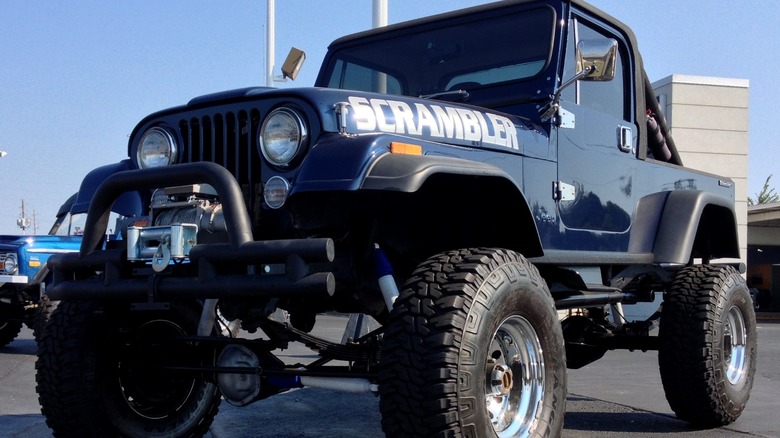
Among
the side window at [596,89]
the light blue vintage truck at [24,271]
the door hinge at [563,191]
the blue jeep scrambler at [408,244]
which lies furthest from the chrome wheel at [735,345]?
the light blue vintage truck at [24,271]

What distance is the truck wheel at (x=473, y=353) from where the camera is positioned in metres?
3.29

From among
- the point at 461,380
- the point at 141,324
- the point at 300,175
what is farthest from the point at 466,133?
the point at 141,324

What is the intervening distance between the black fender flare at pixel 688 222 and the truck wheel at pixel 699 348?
214 mm

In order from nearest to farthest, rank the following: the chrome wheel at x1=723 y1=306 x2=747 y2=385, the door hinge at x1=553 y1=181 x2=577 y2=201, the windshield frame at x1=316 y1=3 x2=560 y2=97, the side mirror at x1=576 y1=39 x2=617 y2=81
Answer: the side mirror at x1=576 y1=39 x2=617 y2=81 → the door hinge at x1=553 y1=181 x2=577 y2=201 → the windshield frame at x1=316 y1=3 x2=560 y2=97 → the chrome wheel at x1=723 y1=306 x2=747 y2=385

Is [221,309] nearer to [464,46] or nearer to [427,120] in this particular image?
[427,120]

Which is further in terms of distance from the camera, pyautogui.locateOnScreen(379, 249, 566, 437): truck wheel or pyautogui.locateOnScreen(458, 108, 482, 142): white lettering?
pyautogui.locateOnScreen(458, 108, 482, 142): white lettering

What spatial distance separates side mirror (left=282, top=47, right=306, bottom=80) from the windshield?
366 millimetres

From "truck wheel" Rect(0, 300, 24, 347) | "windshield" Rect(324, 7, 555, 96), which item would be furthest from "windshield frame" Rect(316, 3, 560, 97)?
"truck wheel" Rect(0, 300, 24, 347)

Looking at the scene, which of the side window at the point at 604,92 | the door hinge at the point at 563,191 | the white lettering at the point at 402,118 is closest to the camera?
the white lettering at the point at 402,118

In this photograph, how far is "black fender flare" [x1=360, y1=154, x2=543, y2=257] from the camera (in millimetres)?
3430

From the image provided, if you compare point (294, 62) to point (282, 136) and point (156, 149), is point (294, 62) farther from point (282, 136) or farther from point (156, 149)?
point (282, 136)

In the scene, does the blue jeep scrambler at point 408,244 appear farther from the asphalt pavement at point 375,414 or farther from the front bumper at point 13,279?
the front bumper at point 13,279

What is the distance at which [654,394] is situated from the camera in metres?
7.30

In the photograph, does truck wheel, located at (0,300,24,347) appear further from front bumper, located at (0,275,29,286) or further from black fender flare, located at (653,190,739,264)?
black fender flare, located at (653,190,739,264)
